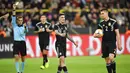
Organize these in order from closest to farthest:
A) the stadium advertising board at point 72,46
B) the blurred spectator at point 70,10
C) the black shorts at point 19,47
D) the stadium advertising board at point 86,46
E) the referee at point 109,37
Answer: the referee at point 109,37, the black shorts at point 19,47, the stadium advertising board at point 72,46, the stadium advertising board at point 86,46, the blurred spectator at point 70,10

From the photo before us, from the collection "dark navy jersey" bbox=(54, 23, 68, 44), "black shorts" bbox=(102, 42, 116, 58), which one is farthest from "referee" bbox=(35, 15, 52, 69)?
"black shorts" bbox=(102, 42, 116, 58)

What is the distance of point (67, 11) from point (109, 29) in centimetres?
1500

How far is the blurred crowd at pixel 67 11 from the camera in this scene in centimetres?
2942

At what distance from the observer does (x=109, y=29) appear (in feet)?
52.0

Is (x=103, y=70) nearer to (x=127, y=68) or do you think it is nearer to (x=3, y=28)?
(x=127, y=68)

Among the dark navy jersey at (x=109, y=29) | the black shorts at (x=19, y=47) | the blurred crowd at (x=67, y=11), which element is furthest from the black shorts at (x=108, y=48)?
the blurred crowd at (x=67, y=11)

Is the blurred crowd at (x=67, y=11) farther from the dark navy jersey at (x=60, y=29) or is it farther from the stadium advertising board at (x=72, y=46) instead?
the dark navy jersey at (x=60, y=29)

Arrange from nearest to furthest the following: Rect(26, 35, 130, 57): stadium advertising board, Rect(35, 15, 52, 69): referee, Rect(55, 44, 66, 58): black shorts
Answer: Rect(55, 44, 66, 58): black shorts < Rect(35, 15, 52, 69): referee < Rect(26, 35, 130, 57): stadium advertising board

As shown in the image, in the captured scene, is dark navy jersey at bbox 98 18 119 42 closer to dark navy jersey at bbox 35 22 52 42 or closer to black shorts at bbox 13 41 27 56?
black shorts at bbox 13 41 27 56

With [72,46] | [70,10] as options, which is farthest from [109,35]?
[70,10]

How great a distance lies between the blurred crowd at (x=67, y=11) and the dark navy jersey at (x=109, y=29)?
12.8m

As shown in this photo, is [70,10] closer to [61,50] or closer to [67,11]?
[67,11]

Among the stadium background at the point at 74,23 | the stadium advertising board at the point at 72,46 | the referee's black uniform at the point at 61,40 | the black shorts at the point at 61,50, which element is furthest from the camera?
the stadium background at the point at 74,23

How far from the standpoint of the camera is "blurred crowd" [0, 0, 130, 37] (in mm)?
29422
